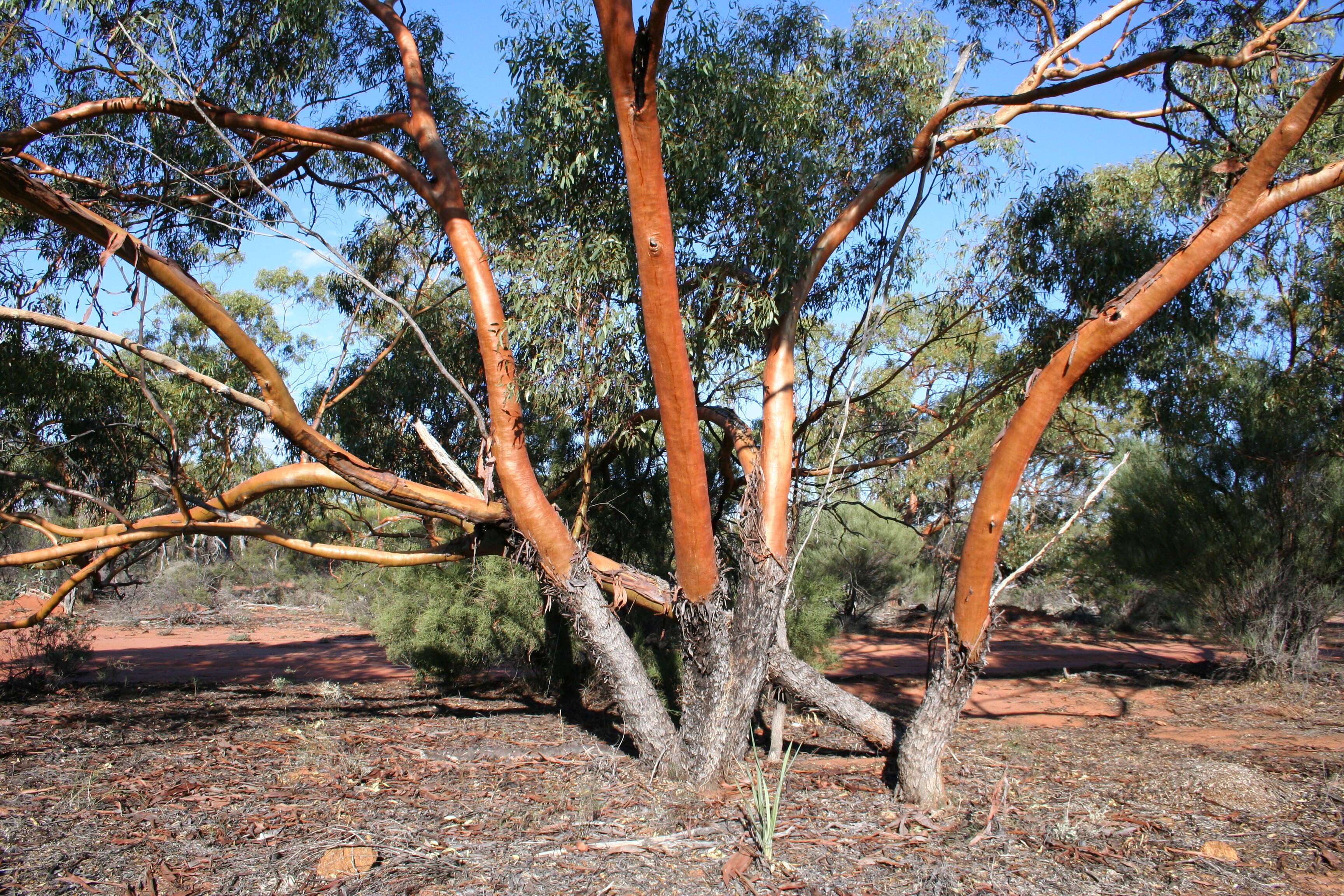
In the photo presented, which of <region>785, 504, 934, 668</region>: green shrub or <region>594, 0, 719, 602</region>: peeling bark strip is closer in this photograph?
<region>594, 0, 719, 602</region>: peeling bark strip

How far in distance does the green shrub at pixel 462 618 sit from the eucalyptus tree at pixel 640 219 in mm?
2007

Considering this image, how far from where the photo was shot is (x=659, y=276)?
4.40 meters

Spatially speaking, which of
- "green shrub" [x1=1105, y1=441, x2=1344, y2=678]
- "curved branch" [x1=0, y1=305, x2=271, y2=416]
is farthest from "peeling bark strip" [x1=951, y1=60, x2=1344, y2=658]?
"green shrub" [x1=1105, y1=441, x2=1344, y2=678]

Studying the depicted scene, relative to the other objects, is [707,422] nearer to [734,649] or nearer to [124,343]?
[734,649]

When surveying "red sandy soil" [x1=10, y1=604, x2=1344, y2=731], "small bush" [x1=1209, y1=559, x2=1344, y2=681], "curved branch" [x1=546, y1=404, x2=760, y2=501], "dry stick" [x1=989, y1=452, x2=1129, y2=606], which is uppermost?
"curved branch" [x1=546, y1=404, x2=760, y2=501]

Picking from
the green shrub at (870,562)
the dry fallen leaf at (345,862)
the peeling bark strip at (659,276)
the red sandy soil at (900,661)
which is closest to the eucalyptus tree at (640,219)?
the peeling bark strip at (659,276)

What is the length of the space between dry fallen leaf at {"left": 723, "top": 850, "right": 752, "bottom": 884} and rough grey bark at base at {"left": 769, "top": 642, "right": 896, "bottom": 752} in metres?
1.62

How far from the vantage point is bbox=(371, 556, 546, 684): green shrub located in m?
8.83

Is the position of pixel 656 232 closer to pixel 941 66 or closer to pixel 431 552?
pixel 431 552

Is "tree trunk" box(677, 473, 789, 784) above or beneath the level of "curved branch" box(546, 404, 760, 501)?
beneath

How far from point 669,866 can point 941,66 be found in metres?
6.63

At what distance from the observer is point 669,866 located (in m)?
4.04

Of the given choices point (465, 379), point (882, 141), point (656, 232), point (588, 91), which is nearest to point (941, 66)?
point (882, 141)

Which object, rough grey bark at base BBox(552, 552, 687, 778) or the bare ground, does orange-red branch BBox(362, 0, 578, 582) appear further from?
the bare ground
